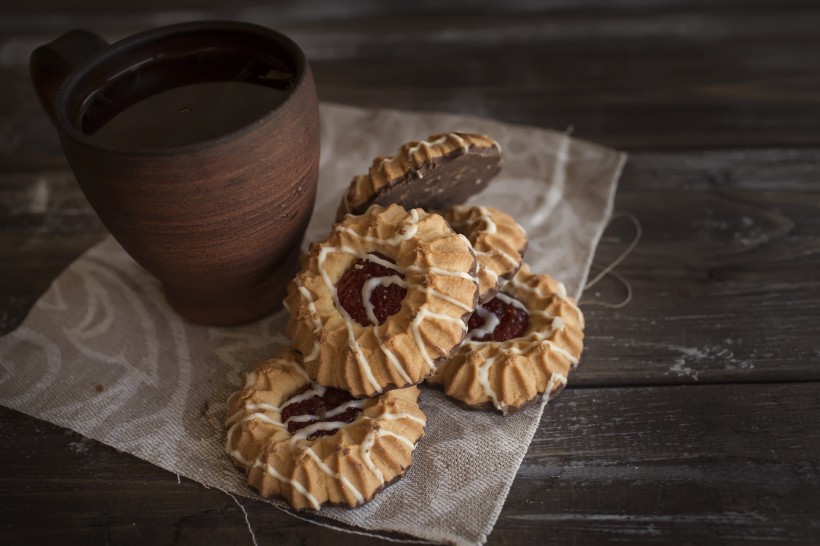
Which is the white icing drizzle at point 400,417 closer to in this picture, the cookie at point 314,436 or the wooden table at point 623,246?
the cookie at point 314,436

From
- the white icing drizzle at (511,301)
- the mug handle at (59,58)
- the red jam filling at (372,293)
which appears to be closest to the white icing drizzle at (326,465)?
the red jam filling at (372,293)

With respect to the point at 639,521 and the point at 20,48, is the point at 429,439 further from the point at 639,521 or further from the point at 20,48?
the point at 20,48

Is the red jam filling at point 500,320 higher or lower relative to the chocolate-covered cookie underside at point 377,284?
lower

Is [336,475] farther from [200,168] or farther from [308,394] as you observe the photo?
[200,168]

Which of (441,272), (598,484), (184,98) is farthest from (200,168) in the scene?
(598,484)

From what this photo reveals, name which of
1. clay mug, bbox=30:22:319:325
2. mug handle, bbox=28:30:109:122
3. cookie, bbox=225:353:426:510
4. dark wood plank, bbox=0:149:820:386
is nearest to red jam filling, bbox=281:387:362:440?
cookie, bbox=225:353:426:510

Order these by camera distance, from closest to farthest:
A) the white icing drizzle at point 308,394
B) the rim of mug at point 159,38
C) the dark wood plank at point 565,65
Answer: the rim of mug at point 159,38 → the white icing drizzle at point 308,394 → the dark wood plank at point 565,65
